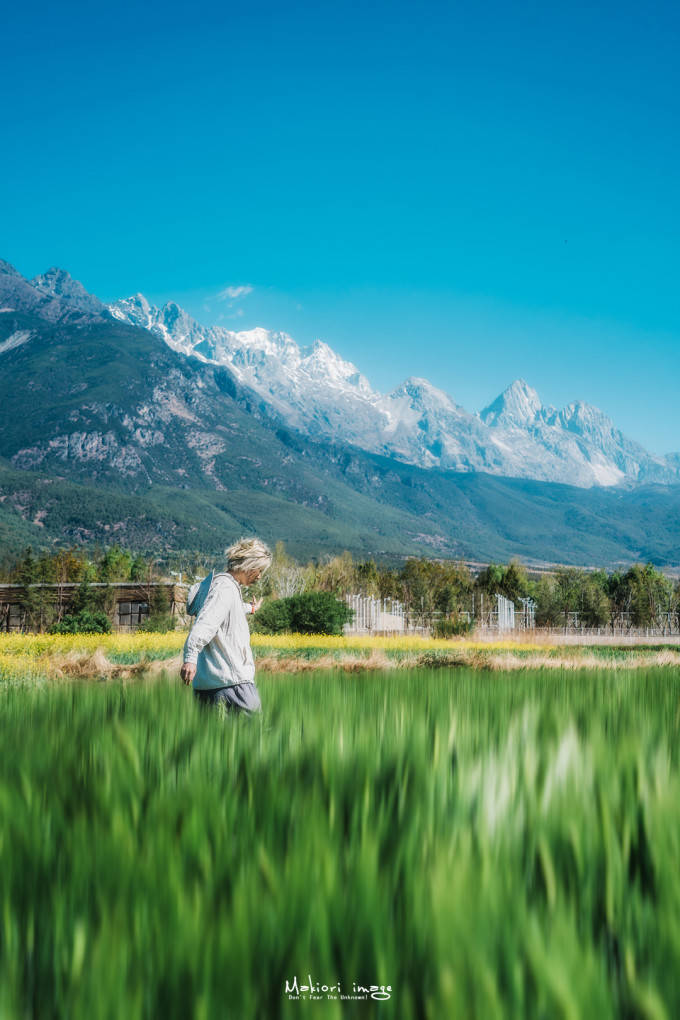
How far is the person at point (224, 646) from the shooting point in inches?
173

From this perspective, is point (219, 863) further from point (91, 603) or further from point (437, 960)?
point (91, 603)

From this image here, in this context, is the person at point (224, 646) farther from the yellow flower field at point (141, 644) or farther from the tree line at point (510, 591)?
the tree line at point (510, 591)

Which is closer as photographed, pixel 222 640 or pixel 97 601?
pixel 222 640

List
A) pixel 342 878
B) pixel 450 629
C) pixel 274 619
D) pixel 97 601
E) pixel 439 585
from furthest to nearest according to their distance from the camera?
1. pixel 439 585
2. pixel 450 629
3. pixel 97 601
4. pixel 274 619
5. pixel 342 878

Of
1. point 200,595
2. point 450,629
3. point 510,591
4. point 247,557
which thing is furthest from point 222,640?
point 510,591

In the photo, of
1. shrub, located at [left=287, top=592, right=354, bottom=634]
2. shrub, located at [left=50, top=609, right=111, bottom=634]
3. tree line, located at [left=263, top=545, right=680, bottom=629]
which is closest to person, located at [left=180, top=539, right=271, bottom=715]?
shrub, located at [left=50, top=609, right=111, bottom=634]

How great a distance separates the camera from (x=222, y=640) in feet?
14.9

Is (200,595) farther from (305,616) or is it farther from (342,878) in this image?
(305,616)

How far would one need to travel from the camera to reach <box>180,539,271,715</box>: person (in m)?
4.40

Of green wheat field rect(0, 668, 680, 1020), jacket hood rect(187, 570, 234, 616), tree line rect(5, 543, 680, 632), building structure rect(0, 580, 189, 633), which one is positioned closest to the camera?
green wheat field rect(0, 668, 680, 1020)

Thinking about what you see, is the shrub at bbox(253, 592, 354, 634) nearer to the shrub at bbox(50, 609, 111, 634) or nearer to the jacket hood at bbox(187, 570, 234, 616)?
the shrub at bbox(50, 609, 111, 634)

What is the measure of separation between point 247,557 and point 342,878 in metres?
3.49

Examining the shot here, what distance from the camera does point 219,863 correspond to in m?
1.42

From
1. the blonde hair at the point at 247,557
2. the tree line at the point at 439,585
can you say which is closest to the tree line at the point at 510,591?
the tree line at the point at 439,585
